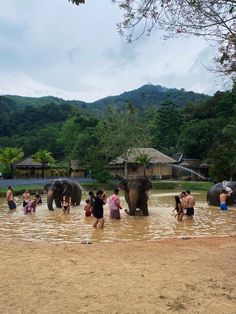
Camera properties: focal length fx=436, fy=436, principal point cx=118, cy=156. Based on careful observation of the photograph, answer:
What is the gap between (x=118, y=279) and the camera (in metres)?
7.96

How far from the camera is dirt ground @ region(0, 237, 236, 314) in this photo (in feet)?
21.4

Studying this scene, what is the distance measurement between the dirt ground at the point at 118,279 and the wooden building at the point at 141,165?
48.3 metres

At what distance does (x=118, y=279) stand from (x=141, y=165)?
54.9m

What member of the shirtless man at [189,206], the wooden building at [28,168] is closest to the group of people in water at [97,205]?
the shirtless man at [189,206]

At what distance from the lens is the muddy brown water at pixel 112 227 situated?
14.7 metres

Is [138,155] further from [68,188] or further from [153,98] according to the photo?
[153,98]

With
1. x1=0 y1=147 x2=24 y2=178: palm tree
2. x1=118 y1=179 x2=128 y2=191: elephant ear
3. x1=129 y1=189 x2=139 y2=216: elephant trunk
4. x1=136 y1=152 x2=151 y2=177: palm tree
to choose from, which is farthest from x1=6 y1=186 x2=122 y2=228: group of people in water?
x1=136 y1=152 x2=151 y2=177: palm tree

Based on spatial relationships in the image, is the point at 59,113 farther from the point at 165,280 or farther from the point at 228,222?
the point at 165,280

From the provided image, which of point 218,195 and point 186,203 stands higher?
point 218,195

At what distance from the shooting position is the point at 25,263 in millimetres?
9320

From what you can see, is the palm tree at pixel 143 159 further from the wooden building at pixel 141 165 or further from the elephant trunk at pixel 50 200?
the elephant trunk at pixel 50 200

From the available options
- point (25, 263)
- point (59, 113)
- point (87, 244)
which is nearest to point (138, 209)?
point (87, 244)

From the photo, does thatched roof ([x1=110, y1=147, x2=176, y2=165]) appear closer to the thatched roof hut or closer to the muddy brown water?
the thatched roof hut

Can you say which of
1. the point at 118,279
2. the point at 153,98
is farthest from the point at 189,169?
the point at 153,98
